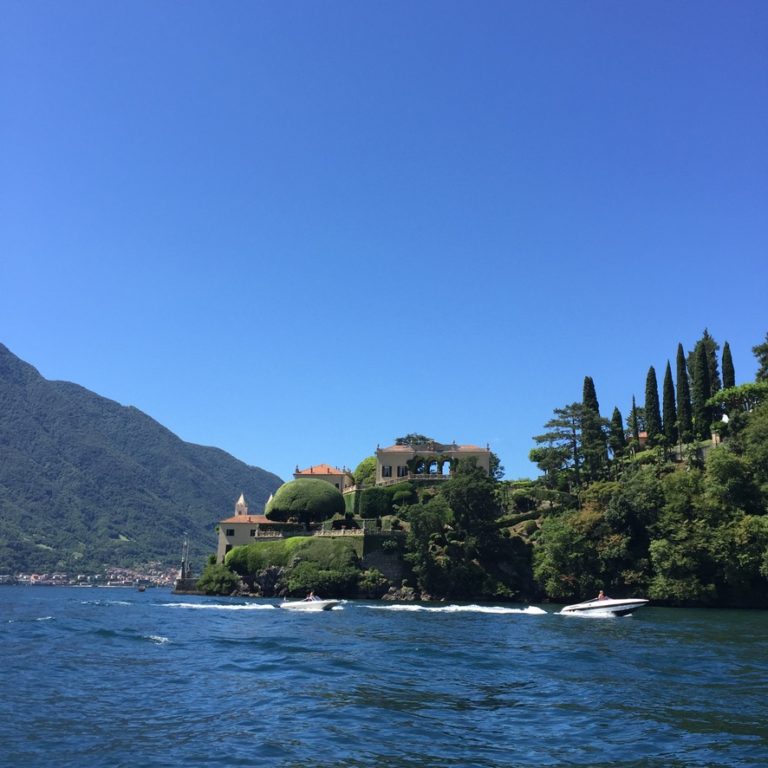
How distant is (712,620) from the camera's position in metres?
46.6

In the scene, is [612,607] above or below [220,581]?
below

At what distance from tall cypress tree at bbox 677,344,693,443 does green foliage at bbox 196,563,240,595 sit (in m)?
56.2

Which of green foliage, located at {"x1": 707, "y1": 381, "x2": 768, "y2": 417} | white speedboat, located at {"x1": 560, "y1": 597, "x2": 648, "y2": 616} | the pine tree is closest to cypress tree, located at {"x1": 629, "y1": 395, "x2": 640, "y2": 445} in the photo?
the pine tree

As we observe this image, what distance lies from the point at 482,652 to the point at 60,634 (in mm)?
21999

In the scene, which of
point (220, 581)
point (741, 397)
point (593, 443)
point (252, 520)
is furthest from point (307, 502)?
point (741, 397)

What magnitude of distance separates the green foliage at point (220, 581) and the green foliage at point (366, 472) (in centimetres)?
2665

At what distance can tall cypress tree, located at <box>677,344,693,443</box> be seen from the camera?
86188mm

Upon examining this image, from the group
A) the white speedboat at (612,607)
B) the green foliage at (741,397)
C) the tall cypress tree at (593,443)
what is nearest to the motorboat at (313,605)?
the white speedboat at (612,607)

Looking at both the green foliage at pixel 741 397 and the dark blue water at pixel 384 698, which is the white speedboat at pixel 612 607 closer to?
the dark blue water at pixel 384 698

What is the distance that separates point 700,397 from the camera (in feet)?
278

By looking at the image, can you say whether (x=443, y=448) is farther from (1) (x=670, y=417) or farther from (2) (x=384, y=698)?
(2) (x=384, y=698)

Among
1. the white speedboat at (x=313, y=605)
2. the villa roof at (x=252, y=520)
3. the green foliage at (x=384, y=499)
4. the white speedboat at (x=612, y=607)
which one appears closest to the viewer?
the white speedboat at (x=612, y=607)

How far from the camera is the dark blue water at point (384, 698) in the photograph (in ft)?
47.5

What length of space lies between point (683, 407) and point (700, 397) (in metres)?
2.48
